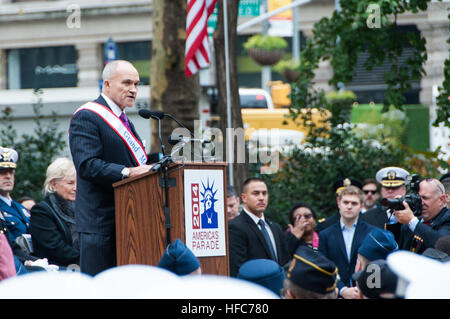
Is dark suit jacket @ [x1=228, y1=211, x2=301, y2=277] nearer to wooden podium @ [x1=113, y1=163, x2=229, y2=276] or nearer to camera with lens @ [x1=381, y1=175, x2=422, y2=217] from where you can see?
camera with lens @ [x1=381, y1=175, x2=422, y2=217]

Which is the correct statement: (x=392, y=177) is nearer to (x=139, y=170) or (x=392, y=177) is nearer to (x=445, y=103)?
(x=445, y=103)

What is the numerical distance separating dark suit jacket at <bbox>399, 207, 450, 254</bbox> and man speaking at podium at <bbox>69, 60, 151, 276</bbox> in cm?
236

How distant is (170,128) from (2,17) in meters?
25.7

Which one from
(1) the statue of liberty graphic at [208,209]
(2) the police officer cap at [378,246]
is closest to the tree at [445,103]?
(1) the statue of liberty graphic at [208,209]

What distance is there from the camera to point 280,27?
31.3 meters

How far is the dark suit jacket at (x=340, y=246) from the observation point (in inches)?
315

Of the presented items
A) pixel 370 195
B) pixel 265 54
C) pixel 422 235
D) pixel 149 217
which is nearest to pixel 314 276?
pixel 149 217

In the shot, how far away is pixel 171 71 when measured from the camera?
38.2ft

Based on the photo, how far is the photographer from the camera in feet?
21.4

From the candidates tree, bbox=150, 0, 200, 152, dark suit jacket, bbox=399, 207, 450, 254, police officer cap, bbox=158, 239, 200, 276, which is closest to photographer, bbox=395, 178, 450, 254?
dark suit jacket, bbox=399, 207, 450, 254

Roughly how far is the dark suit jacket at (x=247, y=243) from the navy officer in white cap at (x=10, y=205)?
1895 millimetres

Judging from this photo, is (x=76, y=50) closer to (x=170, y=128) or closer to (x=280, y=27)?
(x=280, y=27)

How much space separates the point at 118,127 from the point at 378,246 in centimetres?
199
